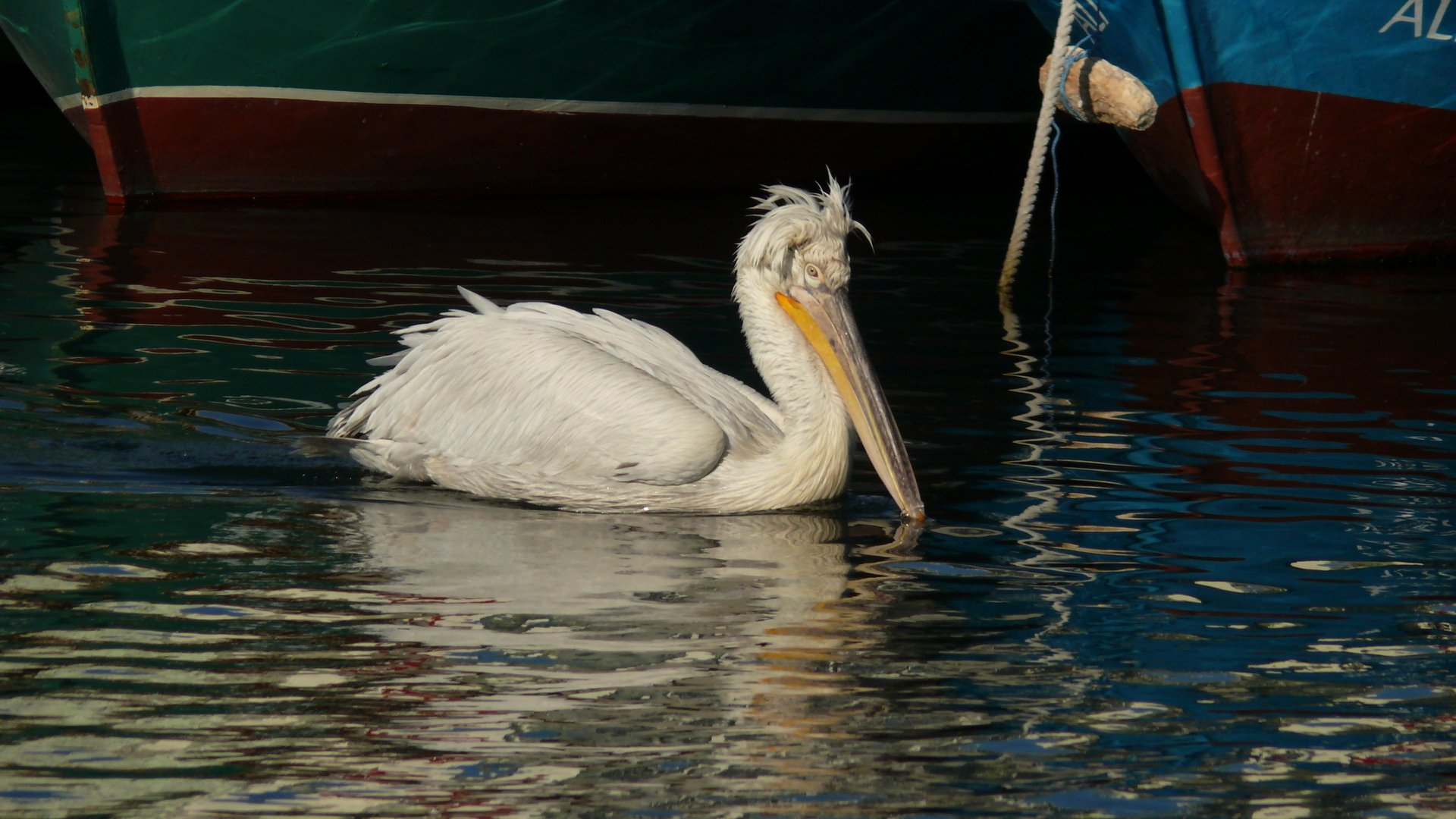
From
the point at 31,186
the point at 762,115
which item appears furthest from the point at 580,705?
the point at 31,186

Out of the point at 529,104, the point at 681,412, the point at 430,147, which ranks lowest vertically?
the point at 681,412

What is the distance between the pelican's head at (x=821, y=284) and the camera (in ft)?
14.7

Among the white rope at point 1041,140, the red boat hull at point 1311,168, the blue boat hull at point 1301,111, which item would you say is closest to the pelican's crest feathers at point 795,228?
the white rope at point 1041,140

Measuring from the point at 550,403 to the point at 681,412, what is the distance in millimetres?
408

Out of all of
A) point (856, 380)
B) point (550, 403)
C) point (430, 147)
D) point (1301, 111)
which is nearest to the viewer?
point (856, 380)

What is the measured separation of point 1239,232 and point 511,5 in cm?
378

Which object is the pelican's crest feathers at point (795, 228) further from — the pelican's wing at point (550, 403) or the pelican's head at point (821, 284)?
the pelican's wing at point (550, 403)

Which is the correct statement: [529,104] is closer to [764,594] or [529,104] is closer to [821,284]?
[821,284]

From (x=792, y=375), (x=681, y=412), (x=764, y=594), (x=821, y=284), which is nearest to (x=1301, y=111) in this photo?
(x=821, y=284)

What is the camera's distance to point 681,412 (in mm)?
4367

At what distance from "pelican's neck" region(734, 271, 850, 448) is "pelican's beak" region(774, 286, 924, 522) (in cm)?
3

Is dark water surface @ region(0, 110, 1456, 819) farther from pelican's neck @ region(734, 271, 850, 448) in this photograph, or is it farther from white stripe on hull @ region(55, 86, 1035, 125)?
white stripe on hull @ region(55, 86, 1035, 125)

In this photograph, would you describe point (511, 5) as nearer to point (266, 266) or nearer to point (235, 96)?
point (235, 96)

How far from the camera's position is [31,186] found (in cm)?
995
